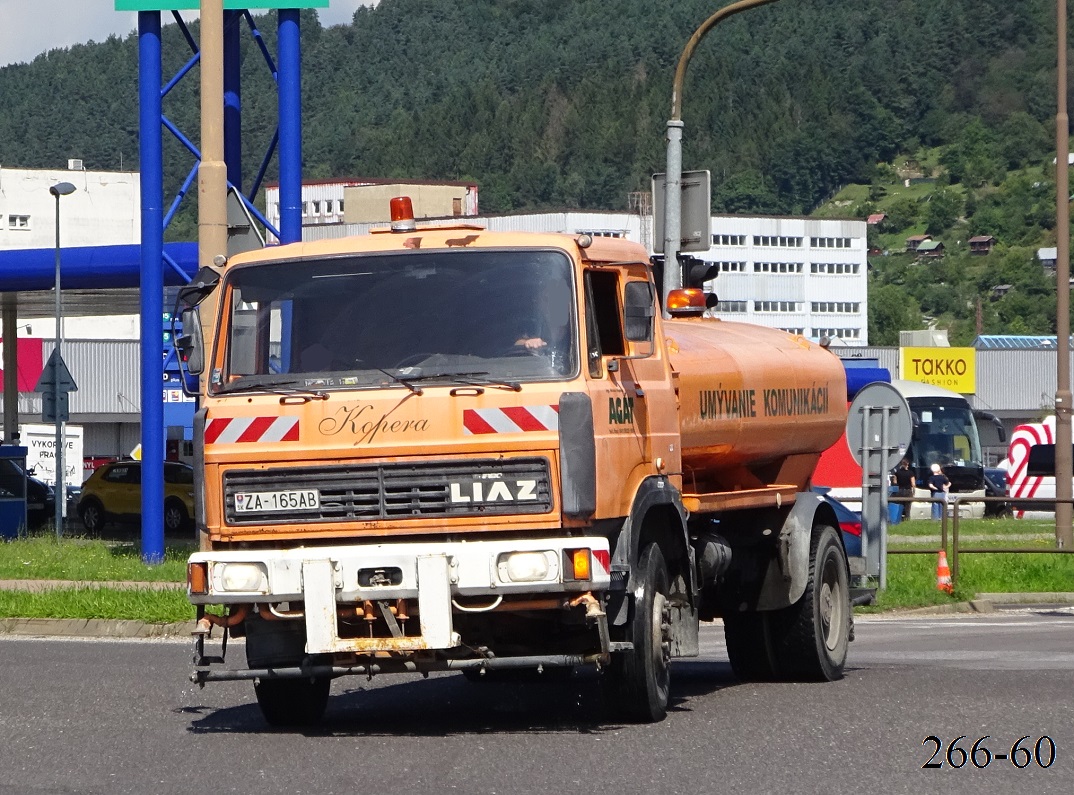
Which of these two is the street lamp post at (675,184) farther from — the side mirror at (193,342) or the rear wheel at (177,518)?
the rear wheel at (177,518)

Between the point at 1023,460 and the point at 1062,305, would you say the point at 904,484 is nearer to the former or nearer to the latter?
the point at 1023,460

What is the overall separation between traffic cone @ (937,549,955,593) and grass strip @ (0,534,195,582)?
29.3ft

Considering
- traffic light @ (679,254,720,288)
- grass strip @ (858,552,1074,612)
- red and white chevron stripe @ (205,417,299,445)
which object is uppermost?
traffic light @ (679,254,720,288)

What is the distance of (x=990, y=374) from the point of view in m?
87.9

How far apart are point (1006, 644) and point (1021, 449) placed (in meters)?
33.4

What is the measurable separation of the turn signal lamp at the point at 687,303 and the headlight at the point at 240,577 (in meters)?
4.14

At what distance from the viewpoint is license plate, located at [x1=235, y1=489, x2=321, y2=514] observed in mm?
9742

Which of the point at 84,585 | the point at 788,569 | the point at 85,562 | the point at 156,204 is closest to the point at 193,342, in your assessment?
the point at 788,569

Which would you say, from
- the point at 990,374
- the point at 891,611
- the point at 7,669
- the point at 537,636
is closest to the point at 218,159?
the point at 7,669

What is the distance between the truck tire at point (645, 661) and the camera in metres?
10.0

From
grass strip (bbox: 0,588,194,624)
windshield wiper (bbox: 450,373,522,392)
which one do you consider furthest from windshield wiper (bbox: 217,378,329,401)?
grass strip (bbox: 0,588,194,624)

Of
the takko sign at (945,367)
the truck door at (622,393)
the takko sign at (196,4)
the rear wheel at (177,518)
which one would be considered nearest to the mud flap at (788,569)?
the truck door at (622,393)

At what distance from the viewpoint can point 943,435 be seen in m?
57.3

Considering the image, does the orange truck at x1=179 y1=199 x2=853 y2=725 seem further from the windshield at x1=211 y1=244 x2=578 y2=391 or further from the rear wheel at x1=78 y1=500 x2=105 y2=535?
the rear wheel at x1=78 y1=500 x2=105 y2=535
